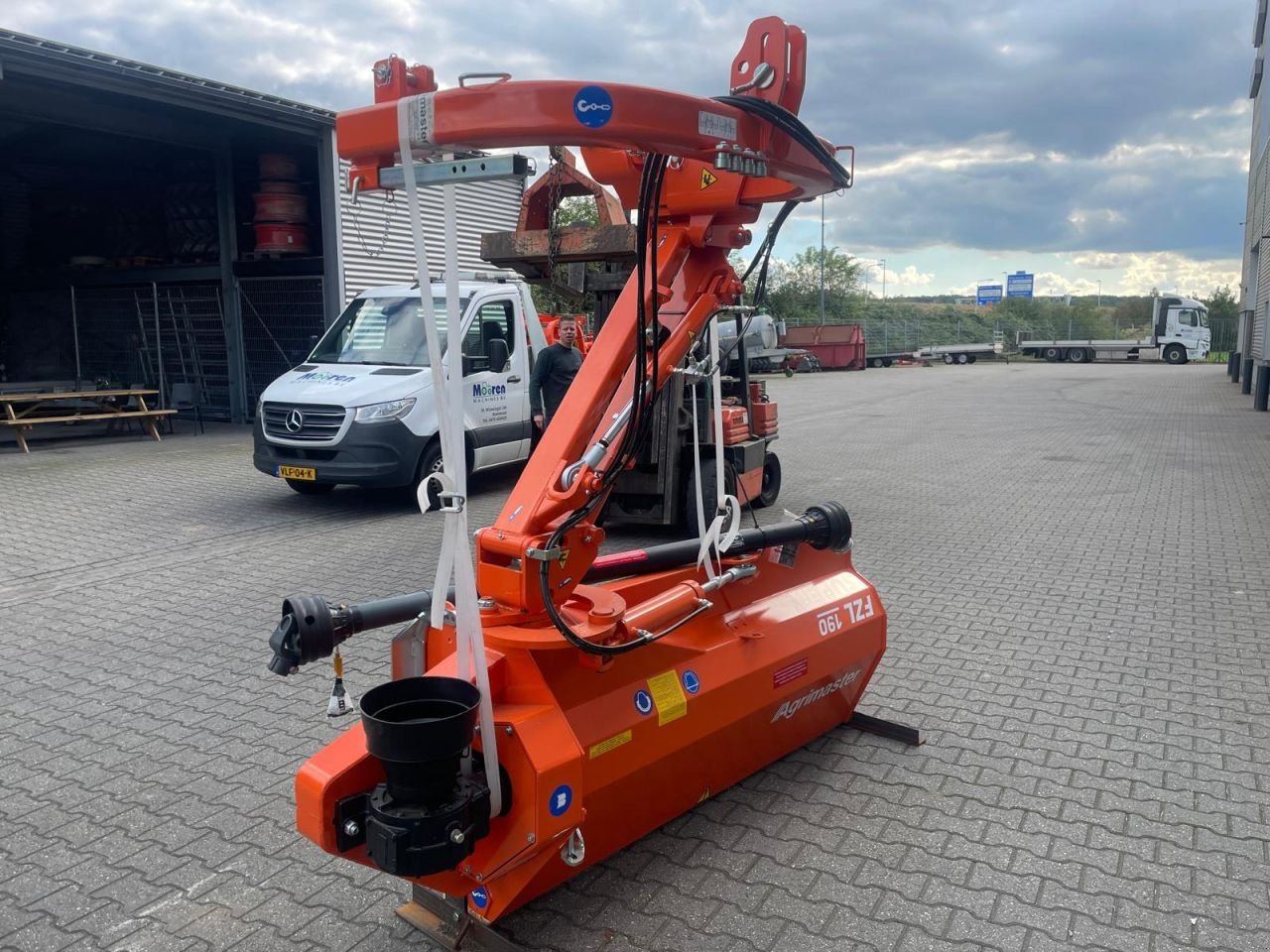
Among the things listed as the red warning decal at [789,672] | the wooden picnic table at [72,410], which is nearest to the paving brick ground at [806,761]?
the red warning decal at [789,672]

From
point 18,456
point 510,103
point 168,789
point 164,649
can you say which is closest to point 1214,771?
point 510,103

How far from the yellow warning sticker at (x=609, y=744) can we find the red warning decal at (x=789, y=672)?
85cm

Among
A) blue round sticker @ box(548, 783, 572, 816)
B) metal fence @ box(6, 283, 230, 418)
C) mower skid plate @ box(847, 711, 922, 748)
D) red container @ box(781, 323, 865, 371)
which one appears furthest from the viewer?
red container @ box(781, 323, 865, 371)

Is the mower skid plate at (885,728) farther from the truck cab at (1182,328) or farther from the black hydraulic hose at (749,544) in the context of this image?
the truck cab at (1182,328)

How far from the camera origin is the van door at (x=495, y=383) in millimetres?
9898

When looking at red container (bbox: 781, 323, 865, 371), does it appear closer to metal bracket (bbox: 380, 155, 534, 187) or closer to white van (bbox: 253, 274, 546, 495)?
white van (bbox: 253, 274, 546, 495)

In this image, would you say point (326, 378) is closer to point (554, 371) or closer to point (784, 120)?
point (554, 371)

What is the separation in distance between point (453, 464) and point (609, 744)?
1068 millimetres

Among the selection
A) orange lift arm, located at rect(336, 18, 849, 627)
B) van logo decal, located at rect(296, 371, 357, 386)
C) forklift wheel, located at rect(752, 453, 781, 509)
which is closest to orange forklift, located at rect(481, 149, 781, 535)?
forklift wheel, located at rect(752, 453, 781, 509)

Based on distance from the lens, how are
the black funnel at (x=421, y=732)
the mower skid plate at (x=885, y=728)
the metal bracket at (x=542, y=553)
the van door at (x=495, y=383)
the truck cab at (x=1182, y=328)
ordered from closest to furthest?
1. the black funnel at (x=421, y=732)
2. the metal bracket at (x=542, y=553)
3. the mower skid plate at (x=885, y=728)
4. the van door at (x=495, y=383)
5. the truck cab at (x=1182, y=328)

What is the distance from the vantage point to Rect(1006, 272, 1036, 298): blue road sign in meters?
73.8

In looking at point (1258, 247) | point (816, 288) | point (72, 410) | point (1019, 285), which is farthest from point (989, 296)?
point (72, 410)

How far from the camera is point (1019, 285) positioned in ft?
244

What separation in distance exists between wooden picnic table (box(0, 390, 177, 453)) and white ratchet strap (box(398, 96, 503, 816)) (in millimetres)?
13409
